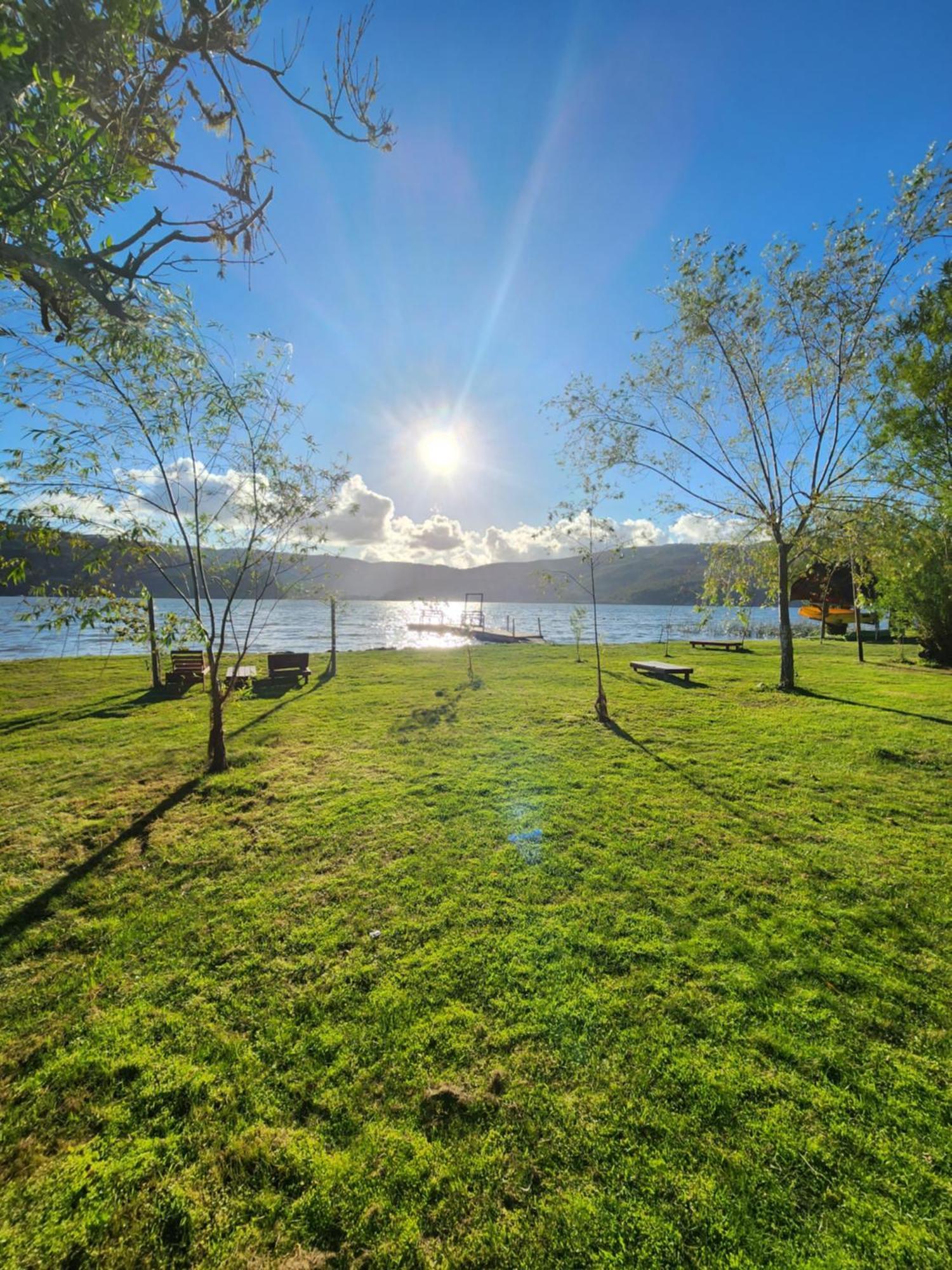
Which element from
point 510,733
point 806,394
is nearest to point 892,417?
point 806,394

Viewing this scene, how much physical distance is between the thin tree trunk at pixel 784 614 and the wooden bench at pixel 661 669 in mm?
2936

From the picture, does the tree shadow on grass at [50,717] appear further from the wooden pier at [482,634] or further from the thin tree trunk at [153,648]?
the wooden pier at [482,634]

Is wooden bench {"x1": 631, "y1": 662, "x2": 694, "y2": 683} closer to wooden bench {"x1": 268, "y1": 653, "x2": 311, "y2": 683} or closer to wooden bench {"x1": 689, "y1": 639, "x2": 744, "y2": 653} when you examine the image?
wooden bench {"x1": 689, "y1": 639, "x2": 744, "y2": 653}

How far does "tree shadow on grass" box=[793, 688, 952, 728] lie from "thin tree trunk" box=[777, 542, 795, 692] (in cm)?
40

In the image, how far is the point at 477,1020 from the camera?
11.6 ft

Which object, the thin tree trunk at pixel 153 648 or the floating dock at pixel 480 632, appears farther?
the floating dock at pixel 480 632

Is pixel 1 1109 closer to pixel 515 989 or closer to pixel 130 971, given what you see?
pixel 130 971

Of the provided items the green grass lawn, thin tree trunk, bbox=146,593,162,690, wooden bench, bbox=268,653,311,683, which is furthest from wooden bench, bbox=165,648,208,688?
the green grass lawn

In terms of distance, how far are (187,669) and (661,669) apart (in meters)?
→ 16.8

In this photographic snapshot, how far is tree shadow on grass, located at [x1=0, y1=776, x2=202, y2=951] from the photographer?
15.4 feet

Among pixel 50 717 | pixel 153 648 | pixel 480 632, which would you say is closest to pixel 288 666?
pixel 153 648

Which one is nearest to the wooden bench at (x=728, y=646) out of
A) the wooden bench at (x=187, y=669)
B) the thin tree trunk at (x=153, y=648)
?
the wooden bench at (x=187, y=669)

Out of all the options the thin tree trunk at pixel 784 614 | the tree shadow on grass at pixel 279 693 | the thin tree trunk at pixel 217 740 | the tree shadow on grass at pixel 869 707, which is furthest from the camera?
the thin tree trunk at pixel 784 614

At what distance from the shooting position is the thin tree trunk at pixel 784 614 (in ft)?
48.6
